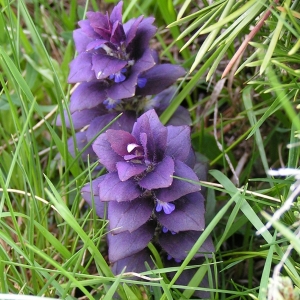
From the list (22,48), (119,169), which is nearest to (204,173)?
(119,169)

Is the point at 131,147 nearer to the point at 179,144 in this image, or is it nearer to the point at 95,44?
the point at 179,144

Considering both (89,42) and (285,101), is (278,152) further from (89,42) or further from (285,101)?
(285,101)

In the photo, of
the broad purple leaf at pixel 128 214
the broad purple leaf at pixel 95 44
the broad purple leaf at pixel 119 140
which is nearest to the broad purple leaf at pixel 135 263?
the broad purple leaf at pixel 128 214

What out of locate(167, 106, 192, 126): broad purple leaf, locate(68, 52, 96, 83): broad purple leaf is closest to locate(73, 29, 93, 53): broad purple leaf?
locate(68, 52, 96, 83): broad purple leaf

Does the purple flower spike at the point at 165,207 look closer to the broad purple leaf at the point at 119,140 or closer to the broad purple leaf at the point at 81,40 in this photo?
the broad purple leaf at the point at 119,140

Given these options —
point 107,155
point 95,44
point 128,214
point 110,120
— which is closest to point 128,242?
point 128,214

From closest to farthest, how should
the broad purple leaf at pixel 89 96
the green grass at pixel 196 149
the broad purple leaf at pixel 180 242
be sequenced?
the green grass at pixel 196 149, the broad purple leaf at pixel 180 242, the broad purple leaf at pixel 89 96
